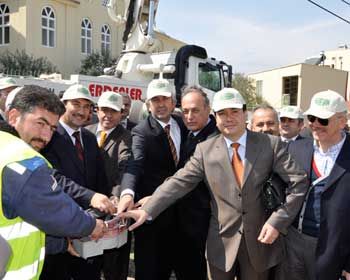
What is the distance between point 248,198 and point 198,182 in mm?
417

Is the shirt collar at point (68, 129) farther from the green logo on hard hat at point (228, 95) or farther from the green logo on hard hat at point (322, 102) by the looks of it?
the green logo on hard hat at point (322, 102)

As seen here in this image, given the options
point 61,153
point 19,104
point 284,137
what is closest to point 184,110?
point 61,153

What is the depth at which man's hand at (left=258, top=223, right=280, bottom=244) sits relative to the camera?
8.37 feet

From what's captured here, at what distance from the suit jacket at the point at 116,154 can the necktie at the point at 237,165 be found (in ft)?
3.20

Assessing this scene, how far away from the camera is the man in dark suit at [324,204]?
252 centimetres

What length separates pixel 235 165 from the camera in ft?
8.95

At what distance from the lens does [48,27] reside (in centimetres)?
2416

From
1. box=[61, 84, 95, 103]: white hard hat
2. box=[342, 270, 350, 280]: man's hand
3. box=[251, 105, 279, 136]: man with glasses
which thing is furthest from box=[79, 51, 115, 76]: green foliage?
box=[342, 270, 350, 280]: man's hand

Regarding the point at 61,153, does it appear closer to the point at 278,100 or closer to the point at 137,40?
the point at 137,40

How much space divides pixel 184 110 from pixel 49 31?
23.3 m

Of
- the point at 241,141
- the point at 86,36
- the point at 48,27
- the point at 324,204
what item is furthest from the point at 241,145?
the point at 86,36

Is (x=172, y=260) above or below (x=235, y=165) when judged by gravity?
below

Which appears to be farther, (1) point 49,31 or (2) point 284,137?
(1) point 49,31

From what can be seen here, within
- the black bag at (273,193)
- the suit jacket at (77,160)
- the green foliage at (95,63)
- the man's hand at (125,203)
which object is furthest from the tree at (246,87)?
the black bag at (273,193)
